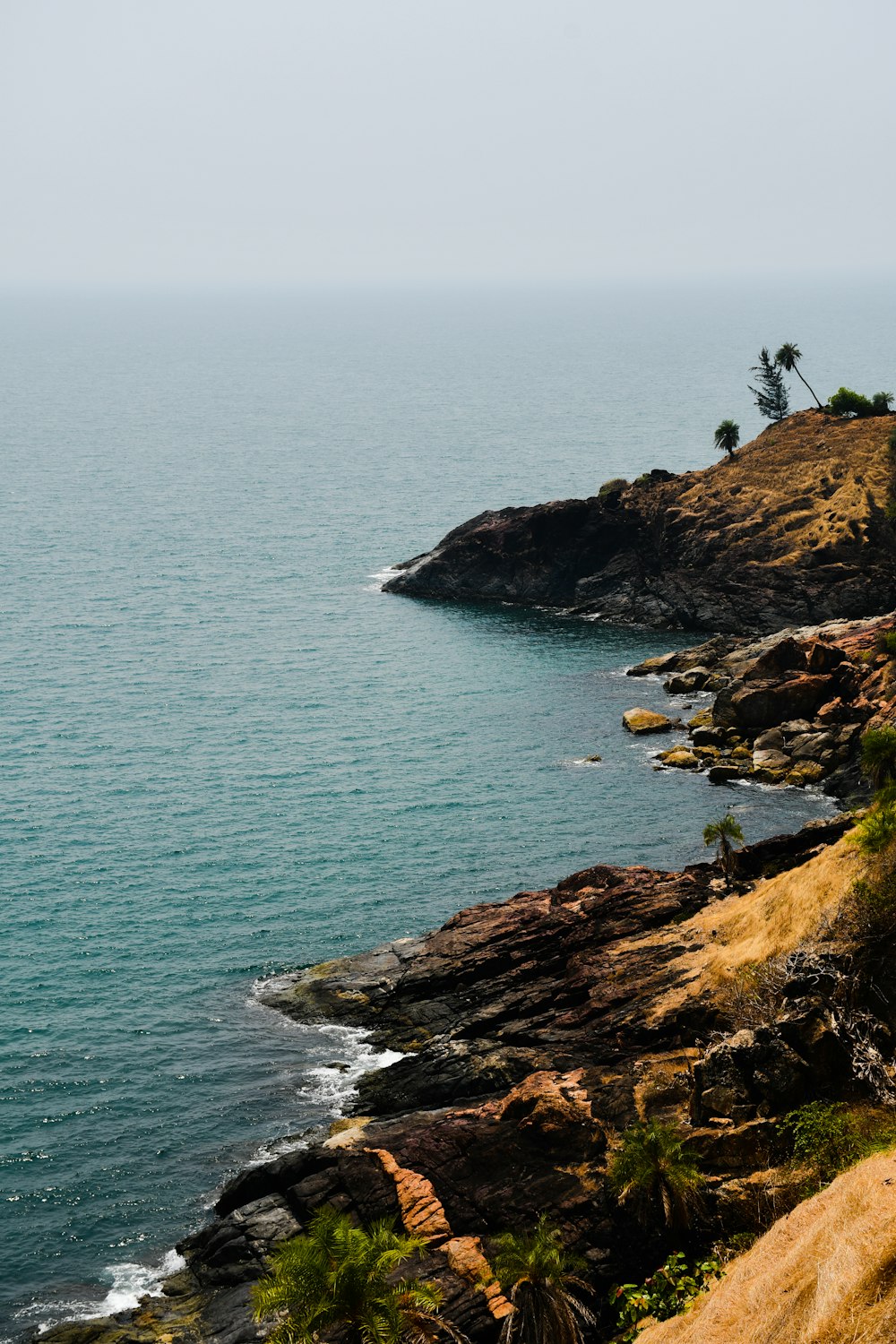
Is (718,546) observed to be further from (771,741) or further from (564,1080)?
(564,1080)

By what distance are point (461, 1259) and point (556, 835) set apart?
49.3m

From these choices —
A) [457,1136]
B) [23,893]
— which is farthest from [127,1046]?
[457,1136]

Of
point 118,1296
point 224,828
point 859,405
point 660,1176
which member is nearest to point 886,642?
point 224,828

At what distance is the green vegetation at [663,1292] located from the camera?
43062 mm

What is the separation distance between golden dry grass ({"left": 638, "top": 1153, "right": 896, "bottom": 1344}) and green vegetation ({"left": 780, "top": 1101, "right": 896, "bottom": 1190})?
4454 millimetres

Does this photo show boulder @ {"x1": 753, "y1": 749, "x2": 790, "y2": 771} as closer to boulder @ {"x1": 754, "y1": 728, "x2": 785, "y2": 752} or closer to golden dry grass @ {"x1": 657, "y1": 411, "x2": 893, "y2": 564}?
boulder @ {"x1": 754, "y1": 728, "x2": 785, "y2": 752}

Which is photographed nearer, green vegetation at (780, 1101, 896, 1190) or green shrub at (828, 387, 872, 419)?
green vegetation at (780, 1101, 896, 1190)

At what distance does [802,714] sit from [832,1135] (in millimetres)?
67337

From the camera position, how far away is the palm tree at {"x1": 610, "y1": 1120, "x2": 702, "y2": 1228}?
45.9m

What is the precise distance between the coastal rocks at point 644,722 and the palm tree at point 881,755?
39236 mm

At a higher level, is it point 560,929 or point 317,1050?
point 560,929

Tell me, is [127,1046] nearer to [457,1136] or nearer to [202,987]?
[202,987]

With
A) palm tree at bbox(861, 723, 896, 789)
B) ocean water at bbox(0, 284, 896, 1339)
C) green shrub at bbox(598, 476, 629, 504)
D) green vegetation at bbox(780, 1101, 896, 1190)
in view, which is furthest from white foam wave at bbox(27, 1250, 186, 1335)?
green shrub at bbox(598, 476, 629, 504)

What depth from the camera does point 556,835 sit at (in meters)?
95.4
